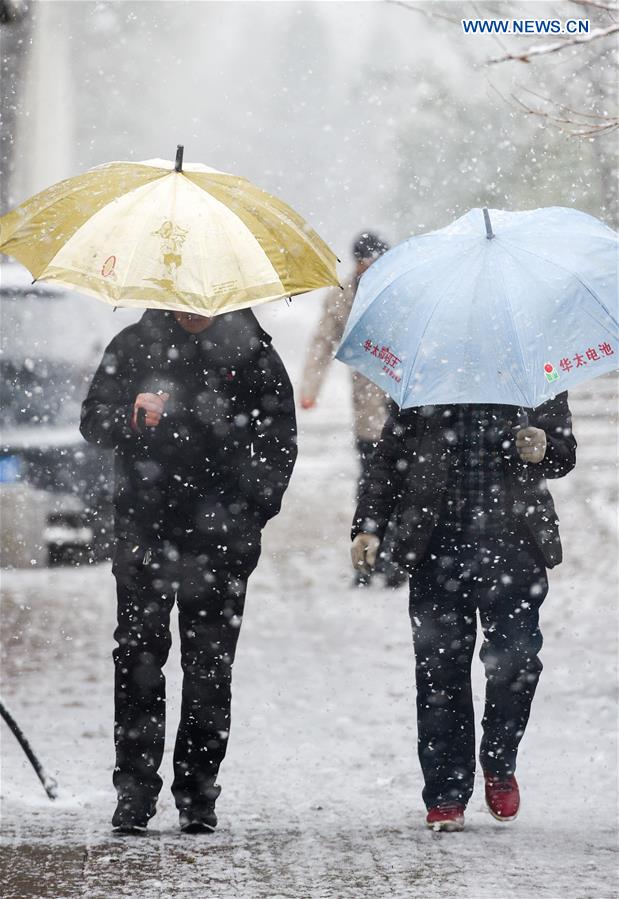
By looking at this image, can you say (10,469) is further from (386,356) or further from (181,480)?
(386,356)

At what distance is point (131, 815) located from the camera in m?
4.84

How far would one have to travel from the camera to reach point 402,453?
4930 millimetres

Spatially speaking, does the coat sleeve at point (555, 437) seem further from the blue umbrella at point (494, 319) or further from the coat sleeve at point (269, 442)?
the coat sleeve at point (269, 442)

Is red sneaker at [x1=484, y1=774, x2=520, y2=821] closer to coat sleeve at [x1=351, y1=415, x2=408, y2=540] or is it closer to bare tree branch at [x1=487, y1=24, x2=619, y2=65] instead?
coat sleeve at [x1=351, y1=415, x2=408, y2=540]

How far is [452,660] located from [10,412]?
16.8ft

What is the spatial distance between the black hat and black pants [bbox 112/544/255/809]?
3.72 meters

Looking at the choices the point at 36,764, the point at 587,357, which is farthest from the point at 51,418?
the point at 587,357

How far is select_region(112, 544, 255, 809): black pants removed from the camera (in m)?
4.81

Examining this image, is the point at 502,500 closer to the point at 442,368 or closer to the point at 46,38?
the point at 442,368

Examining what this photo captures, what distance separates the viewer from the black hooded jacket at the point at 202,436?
478 centimetres

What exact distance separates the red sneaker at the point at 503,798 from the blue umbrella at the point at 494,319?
145cm

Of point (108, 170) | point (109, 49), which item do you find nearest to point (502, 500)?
point (108, 170)

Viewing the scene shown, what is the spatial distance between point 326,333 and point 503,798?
15.0 feet

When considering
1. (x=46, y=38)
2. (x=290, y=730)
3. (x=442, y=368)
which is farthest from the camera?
(x=46, y=38)
